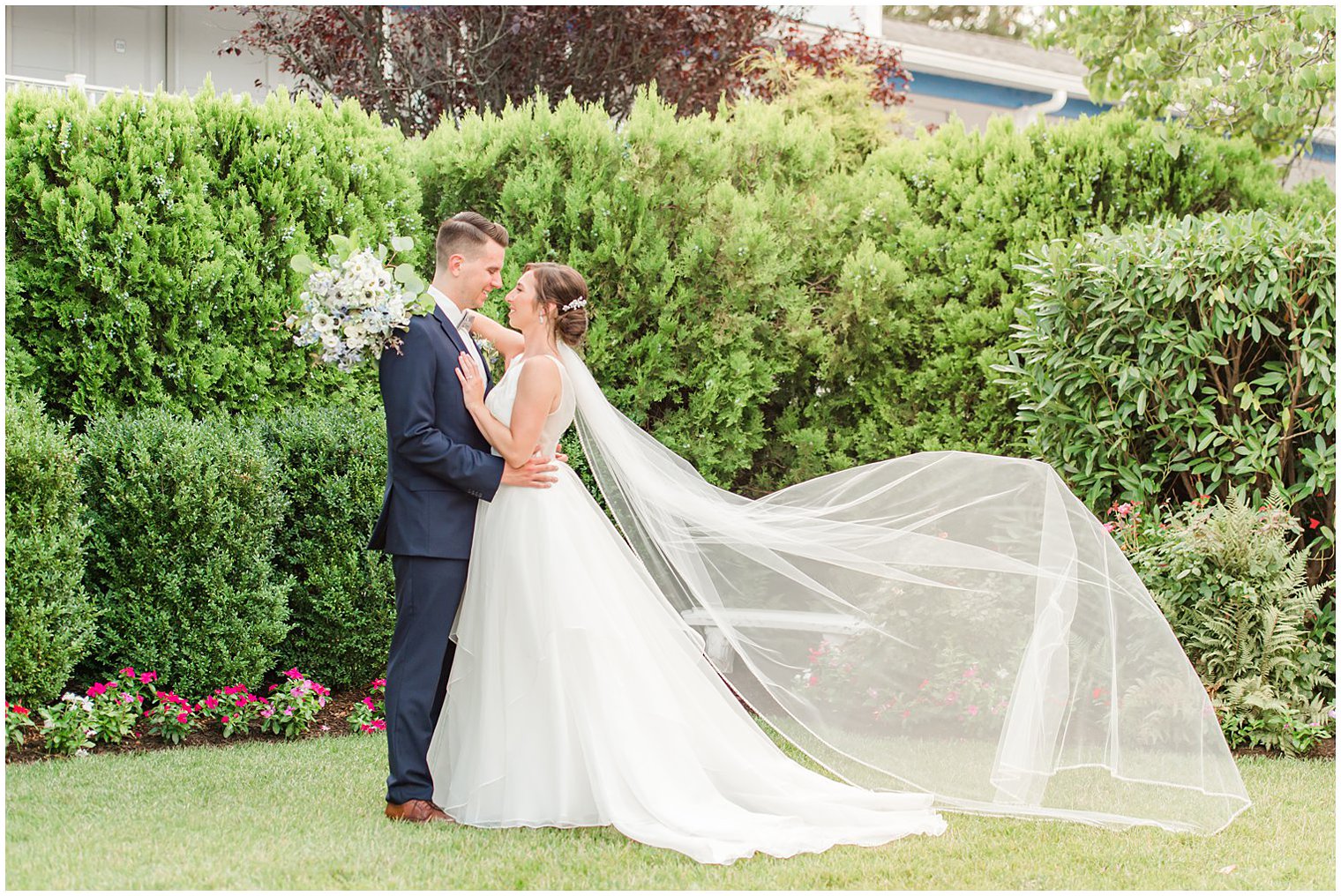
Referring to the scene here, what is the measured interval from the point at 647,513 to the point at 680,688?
0.73 m

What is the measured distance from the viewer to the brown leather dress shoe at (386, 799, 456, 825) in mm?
4660

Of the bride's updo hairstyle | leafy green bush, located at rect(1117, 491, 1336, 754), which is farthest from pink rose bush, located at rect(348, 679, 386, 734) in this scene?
leafy green bush, located at rect(1117, 491, 1336, 754)

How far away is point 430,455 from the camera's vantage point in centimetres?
463

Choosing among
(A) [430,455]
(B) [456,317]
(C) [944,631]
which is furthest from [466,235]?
(C) [944,631]

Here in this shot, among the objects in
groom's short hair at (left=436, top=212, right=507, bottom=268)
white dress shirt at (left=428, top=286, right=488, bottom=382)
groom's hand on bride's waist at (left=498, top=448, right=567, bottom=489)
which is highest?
groom's short hair at (left=436, top=212, right=507, bottom=268)

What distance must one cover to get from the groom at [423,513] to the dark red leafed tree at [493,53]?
22.7ft

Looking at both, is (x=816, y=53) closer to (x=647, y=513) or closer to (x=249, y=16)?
(x=249, y=16)

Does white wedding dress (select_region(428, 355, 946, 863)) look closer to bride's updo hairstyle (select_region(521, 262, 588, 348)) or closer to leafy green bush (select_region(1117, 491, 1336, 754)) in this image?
bride's updo hairstyle (select_region(521, 262, 588, 348))

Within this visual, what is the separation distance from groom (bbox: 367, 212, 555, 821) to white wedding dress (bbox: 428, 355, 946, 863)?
99 millimetres

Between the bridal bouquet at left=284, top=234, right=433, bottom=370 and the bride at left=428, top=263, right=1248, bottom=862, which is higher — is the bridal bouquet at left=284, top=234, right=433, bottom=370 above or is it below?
above

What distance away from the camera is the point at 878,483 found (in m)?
5.36

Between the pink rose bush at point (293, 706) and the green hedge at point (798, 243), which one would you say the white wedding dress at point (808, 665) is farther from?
the green hedge at point (798, 243)

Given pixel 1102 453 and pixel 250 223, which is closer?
pixel 250 223

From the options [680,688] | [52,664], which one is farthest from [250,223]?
[680,688]
